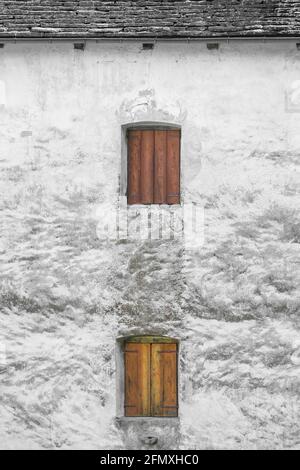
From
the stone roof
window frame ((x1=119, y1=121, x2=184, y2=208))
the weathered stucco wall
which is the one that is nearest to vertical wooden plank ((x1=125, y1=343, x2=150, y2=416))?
the weathered stucco wall

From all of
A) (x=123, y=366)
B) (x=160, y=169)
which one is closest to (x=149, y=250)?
(x=160, y=169)

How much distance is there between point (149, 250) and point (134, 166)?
1.44 metres

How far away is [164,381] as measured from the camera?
1521cm

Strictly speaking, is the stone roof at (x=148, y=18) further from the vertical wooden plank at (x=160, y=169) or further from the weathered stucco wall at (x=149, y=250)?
the vertical wooden plank at (x=160, y=169)

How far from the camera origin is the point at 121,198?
601 inches

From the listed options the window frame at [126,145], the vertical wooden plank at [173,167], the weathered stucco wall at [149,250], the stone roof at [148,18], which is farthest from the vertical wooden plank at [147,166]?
the stone roof at [148,18]

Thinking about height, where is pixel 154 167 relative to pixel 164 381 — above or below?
above

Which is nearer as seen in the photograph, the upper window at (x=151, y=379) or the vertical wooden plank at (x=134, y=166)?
the upper window at (x=151, y=379)

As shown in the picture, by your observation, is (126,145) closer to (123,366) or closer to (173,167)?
(173,167)

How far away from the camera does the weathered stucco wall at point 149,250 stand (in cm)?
1491

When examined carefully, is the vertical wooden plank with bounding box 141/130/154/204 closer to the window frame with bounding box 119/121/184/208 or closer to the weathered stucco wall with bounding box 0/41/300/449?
the window frame with bounding box 119/121/184/208

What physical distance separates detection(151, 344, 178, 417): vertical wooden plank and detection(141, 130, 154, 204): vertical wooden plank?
8.02 ft

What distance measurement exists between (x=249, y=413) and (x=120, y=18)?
261 inches

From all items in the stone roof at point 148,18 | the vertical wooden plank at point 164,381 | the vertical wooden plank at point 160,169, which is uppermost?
the stone roof at point 148,18
